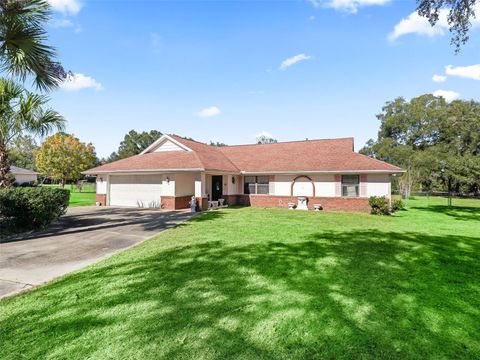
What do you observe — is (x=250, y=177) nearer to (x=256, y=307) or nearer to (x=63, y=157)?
(x=256, y=307)

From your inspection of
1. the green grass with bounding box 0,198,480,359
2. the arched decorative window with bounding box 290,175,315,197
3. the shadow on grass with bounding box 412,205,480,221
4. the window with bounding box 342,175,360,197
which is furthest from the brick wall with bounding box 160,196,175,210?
the shadow on grass with bounding box 412,205,480,221

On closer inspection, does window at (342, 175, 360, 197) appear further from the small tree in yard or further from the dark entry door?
the small tree in yard

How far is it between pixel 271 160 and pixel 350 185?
21.8 feet

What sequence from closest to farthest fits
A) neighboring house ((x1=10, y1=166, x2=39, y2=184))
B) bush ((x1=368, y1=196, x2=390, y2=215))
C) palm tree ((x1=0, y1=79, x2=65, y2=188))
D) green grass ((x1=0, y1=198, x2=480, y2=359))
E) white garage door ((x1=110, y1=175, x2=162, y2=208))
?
green grass ((x1=0, y1=198, x2=480, y2=359)) → palm tree ((x1=0, y1=79, x2=65, y2=188)) → bush ((x1=368, y1=196, x2=390, y2=215)) → white garage door ((x1=110, y1=175, x2=162, y2=208)) → neighboring house ((x1=10, y1=166, x2=39, y2=184))

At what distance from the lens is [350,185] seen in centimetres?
1891

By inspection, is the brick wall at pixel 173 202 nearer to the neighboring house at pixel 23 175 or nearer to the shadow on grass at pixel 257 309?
the shadow on grass at pixel 257 309

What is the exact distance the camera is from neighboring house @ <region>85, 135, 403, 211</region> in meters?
18.4

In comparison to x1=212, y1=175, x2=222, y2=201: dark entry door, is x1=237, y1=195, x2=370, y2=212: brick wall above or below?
below

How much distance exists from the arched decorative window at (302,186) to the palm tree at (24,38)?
15.9m

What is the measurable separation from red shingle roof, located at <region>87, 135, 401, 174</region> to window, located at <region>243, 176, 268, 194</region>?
2.70 feet

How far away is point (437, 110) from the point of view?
45.9 metres

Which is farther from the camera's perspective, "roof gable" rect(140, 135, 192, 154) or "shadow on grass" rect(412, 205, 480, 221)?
"roof gable" rect(140, 135, 192, 154)

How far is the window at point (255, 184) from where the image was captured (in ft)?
71.0

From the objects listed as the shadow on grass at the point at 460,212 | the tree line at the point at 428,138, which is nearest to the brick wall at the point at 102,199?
the shadow on grass at the point at 460,212
